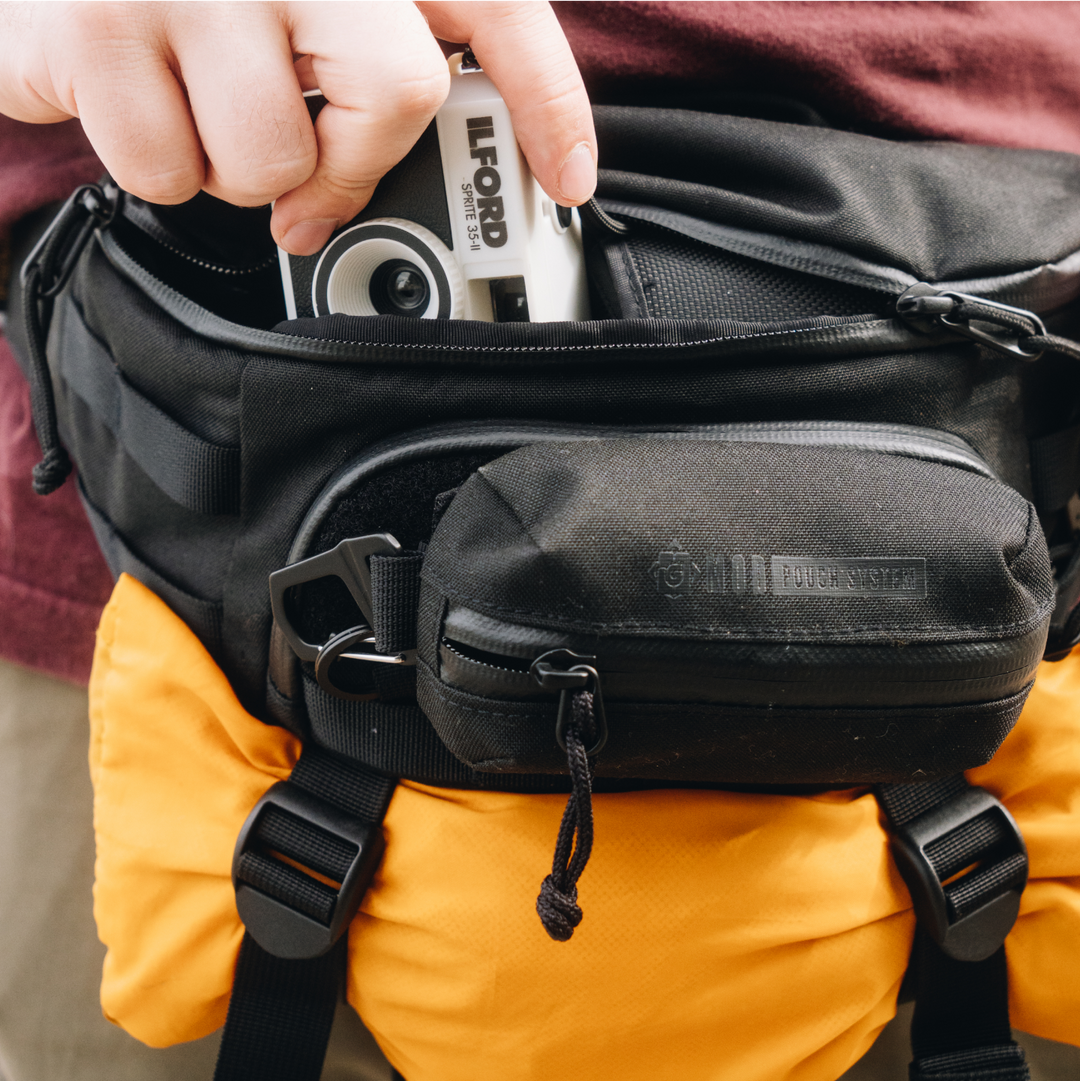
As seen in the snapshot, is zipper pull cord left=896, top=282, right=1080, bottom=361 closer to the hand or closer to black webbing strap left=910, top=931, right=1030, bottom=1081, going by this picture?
the hand

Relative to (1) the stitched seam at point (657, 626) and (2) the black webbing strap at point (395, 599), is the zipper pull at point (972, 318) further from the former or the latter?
(2) the black webbing strap at point (395, 599)

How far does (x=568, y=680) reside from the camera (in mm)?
352

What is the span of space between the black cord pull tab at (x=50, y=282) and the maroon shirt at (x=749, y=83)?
10 centimetres

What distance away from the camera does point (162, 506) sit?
520mm

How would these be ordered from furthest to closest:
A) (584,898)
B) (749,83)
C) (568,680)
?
(749,83), (584,898), (568,680)

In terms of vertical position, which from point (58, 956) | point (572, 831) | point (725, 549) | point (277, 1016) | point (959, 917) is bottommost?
point (58, 956)

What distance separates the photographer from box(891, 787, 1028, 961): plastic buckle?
18.2 inches

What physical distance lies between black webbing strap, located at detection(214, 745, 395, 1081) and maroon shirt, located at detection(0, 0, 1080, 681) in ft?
0.90

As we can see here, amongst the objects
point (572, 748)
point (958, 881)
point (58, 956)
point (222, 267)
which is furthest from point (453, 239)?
point (58, 956)

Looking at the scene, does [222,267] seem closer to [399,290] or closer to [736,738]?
[399,290]

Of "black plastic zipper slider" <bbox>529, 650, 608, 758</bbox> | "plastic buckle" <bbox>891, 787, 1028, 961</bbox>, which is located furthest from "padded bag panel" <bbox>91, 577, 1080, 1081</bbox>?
"black plastic zipper slider" <bbox>529, 650, 608, 758</bbox>

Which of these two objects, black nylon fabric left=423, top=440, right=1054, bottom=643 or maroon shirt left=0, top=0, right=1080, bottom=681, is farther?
maroon shirt left=0, top=0, right=1080, bottom=681

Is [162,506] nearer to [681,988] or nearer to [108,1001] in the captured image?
[108,1001]

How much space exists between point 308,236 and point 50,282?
0.22m
